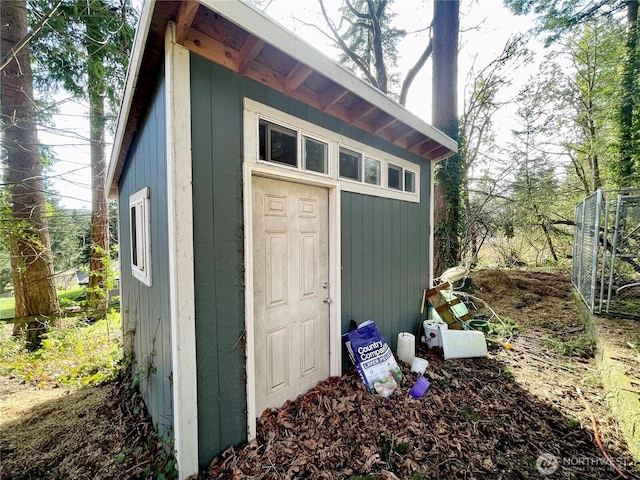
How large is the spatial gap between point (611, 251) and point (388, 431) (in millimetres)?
4763

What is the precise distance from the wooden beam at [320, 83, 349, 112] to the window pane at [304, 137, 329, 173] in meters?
0.35

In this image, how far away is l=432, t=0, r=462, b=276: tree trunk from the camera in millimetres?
5152

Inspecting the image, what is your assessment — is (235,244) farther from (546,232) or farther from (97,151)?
(546,232)

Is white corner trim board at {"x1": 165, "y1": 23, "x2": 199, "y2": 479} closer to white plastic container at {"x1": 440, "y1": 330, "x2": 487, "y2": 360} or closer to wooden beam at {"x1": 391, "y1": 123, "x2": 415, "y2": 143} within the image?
wooden beam at {"x1": 391, "y1": 123, "x2": 415, "y2": 143}

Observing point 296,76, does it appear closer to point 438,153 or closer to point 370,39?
point 438,153

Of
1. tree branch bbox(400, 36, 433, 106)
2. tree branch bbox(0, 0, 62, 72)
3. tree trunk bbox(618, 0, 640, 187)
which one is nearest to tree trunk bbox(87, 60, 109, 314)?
tree branch bbox(0, 0, 62, 72)

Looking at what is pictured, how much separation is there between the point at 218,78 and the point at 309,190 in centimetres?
115

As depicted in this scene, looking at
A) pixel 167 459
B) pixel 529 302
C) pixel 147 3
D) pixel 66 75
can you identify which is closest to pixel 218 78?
pixel 147 3

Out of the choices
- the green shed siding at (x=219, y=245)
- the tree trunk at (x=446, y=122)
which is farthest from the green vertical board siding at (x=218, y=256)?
the tree trunk at (x=446, y=122)

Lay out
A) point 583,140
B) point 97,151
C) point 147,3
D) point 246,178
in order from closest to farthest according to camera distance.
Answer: point 147,3 < point 246,178 < point 97,151 < point 583,140

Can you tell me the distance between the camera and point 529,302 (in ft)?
18.8

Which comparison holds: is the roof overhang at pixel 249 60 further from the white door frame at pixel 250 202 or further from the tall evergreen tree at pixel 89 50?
the tall evergreen tree at pixel 89 50

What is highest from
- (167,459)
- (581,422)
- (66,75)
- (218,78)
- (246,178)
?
(66,75)

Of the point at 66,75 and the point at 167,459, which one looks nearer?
the point at 167,459
